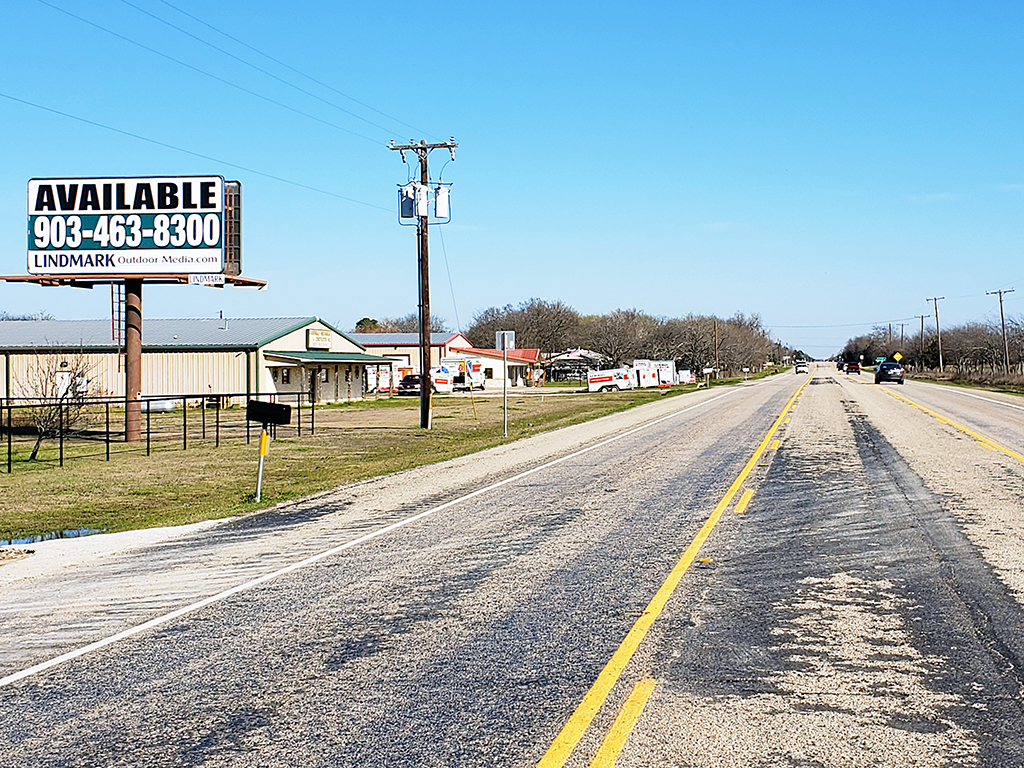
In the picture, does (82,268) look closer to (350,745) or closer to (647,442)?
(647,442)

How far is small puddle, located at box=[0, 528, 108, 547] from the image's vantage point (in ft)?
41.7

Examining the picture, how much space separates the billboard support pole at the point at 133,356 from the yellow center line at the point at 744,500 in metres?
18.9

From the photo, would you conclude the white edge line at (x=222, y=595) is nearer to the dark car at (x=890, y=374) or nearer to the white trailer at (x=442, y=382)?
the white trailer at (x=442, y=382)

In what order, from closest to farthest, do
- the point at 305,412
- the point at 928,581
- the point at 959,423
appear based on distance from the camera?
the point at 928,581 < the point at 959,423 < the point at 305,412

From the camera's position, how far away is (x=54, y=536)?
13141mm

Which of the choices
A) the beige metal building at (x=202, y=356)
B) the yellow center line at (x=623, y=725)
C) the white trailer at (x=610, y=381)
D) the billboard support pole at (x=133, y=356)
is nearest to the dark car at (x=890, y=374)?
the white trailer at (x=610, y=381)

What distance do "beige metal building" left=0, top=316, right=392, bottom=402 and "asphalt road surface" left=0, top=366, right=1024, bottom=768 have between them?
128ft

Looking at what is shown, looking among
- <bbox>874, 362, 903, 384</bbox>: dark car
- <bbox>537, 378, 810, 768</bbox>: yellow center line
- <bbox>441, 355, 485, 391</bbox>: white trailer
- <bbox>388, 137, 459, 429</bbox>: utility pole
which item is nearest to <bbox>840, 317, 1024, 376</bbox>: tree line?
<bbox>874, 362, 903, 384</bbox>: dark car

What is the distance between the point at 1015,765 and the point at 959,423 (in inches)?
1022

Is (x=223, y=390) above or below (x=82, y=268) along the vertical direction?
below

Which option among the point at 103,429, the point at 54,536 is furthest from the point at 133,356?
the point at 54,536

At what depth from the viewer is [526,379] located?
10025 cm

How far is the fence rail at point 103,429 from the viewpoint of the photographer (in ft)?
78.8

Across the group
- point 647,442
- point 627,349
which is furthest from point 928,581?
point 627,349
